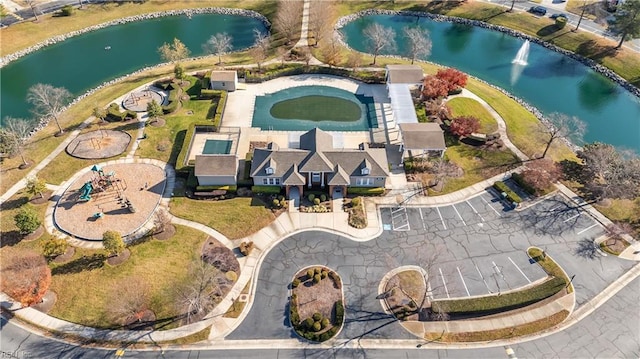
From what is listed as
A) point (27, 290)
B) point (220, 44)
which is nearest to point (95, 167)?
point (27, 290)

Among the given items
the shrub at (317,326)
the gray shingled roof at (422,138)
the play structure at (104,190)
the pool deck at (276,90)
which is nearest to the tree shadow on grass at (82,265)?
the play structure at (104,190)

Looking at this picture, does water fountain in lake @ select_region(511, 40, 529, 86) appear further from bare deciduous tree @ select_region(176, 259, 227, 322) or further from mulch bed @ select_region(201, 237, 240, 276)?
bare deciduous tree @ select_region(176, 259, 227, 322)

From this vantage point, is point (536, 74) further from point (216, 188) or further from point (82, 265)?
point (82, 265)

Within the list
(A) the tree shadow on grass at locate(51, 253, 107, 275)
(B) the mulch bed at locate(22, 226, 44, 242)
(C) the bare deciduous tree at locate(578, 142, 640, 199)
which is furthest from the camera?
(C) the bare deciduous tree at locate(578, 142, 640, 199)

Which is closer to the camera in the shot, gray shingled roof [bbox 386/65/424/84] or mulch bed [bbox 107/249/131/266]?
mulch bed [bbox 107/249/131/266]

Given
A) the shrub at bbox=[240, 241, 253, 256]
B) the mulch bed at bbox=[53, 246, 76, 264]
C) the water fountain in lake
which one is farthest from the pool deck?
the water fountain in lake

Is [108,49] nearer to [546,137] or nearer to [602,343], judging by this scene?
[546,137]
